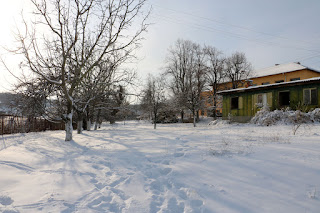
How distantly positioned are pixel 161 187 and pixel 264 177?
6.40 feet

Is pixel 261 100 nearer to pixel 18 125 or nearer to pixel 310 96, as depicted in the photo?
pixel 310 96

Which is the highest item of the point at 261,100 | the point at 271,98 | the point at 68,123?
the point at 271,98

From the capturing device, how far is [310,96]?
15.4 metres

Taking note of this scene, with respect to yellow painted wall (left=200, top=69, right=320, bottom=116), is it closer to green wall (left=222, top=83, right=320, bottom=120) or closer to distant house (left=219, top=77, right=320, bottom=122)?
green wall (left=222, top=83, right=320, bottom=120)

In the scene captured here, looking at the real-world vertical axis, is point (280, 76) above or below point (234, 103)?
above

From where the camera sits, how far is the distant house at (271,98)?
15.2m

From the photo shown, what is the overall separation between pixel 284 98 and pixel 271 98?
161 centimetres

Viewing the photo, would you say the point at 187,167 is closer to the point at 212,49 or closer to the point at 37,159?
the point at 37,159

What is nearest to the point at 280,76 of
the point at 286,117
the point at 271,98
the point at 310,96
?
the point at 271,98

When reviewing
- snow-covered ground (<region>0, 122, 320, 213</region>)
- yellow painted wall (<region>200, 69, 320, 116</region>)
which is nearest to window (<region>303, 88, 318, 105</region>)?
yellow painted wall (<region>200, 69, 320, 116</region>)

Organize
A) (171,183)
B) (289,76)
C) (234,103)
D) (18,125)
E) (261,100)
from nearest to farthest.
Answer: (171,183)
(18,125)
(261,100)
(234,103)
(289,76)

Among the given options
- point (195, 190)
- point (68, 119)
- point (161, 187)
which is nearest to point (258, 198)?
point (195, 190)

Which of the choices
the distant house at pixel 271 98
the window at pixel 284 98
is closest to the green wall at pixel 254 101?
the distant house at pixel 271 98

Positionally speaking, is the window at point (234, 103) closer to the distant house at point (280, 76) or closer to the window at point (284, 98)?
the window at point (284, 98)
